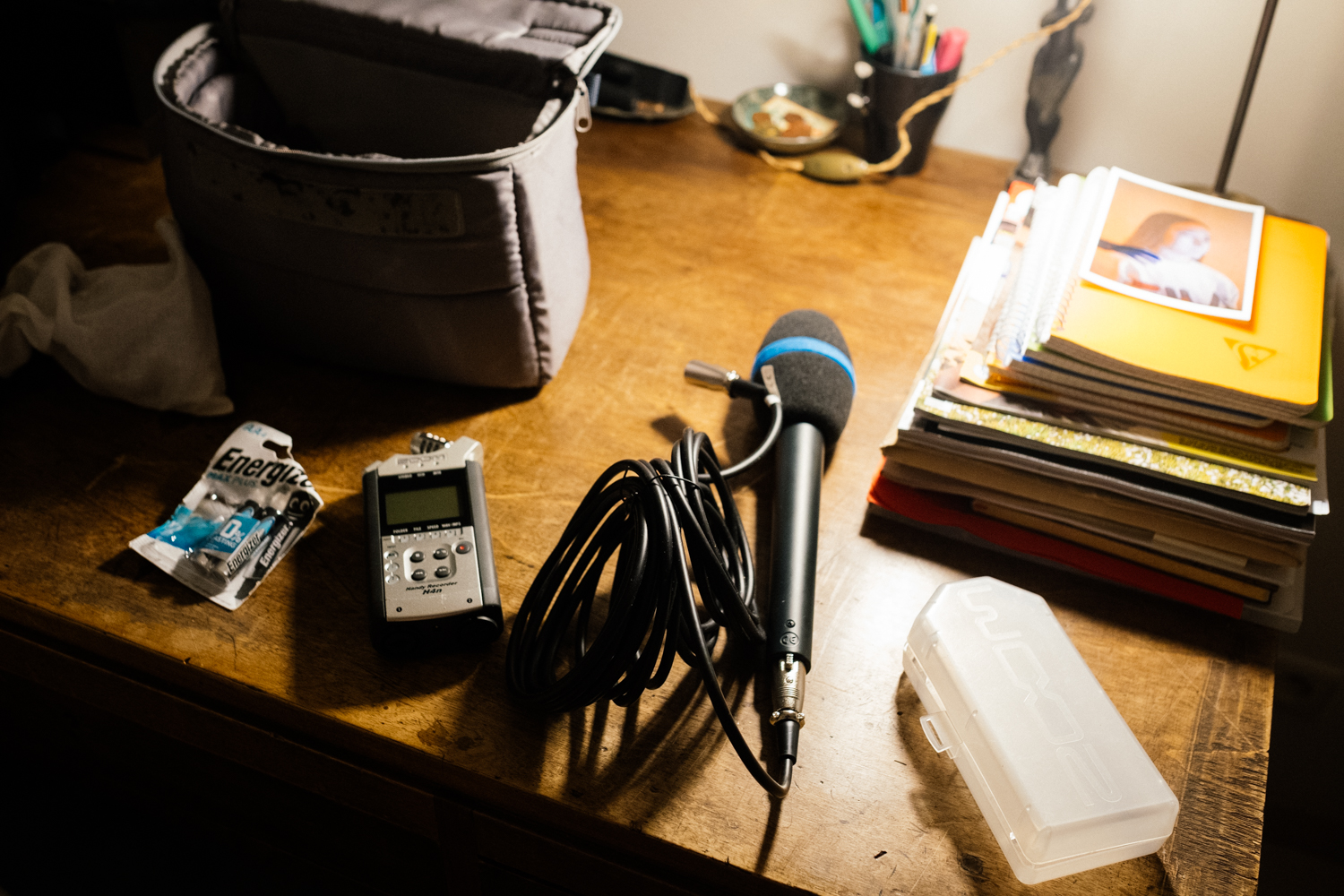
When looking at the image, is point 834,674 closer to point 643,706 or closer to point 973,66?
point 643,706

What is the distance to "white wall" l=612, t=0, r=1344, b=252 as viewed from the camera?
0.92 m

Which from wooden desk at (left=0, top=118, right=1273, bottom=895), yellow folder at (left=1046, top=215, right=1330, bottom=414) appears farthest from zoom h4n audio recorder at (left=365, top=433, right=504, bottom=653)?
yellow folder at (left=1046, top=215, right=1330, bottom=414)

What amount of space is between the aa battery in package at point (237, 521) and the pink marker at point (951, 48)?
737mm

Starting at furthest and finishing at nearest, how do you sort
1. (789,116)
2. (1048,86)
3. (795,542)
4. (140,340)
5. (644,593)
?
(789,116)
(1048,86)
(140,340)
(795,542)
(644,593)

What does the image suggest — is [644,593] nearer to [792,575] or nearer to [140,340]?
[792,575]

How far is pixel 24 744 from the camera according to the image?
0.91 m

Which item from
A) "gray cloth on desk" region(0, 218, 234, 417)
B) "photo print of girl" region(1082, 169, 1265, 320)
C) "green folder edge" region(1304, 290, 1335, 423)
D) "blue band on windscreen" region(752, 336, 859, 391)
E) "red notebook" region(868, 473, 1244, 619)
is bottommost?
"red notebook" region(868, 473, 1244, 619)

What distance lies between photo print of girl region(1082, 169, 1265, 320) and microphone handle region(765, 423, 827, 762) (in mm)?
248

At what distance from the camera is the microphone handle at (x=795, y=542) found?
0.58 meters

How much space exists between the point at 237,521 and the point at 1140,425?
0.62m

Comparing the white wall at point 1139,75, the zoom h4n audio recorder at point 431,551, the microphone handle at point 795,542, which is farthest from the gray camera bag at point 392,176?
the white wall at point 1139,75

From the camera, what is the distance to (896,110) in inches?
38.6

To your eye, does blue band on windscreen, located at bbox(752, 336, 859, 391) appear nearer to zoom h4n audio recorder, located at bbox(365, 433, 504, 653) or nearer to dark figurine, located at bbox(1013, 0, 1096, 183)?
zoom h4n audio recorder, located at bbox(365, 433, 504, 653)

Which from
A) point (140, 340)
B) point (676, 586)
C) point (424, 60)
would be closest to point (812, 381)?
point (676, 586)
